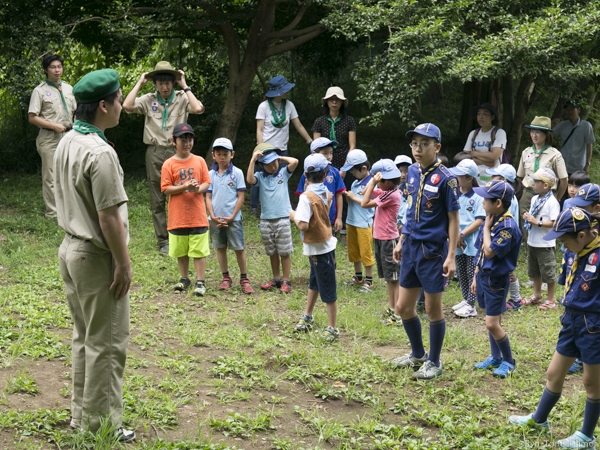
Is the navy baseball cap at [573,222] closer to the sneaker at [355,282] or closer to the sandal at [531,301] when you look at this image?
the sandal at [531,301]

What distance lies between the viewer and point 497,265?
5.82 m

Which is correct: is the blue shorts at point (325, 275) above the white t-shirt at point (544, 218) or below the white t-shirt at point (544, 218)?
below

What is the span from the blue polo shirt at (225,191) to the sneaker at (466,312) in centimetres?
255

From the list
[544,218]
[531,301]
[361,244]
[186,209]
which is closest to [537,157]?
[544,218]

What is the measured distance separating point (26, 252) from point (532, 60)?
6.53m

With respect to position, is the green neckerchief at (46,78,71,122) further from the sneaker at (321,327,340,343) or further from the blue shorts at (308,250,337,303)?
the sneaker at (321,327,340,343)

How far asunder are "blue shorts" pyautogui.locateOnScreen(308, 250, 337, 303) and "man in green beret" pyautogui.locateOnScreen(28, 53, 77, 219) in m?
4.50

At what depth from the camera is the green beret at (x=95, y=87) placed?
12.7 ft

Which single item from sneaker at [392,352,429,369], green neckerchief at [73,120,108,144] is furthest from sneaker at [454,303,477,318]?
green neckerchief at [73,120,108,144]

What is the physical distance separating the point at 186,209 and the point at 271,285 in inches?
50.7

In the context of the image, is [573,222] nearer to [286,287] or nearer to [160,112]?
[286,287]

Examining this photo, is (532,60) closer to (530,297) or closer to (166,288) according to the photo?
(530,297)

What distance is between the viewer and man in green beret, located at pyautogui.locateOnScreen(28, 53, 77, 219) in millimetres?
9289

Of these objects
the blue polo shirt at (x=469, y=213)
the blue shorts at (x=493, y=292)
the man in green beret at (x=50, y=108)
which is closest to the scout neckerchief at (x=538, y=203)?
the blue polo shirt at (x=469, y=213)
